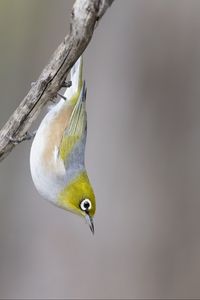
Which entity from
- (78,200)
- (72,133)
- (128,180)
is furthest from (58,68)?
(128,180)

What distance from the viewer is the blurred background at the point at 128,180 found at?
466 cm

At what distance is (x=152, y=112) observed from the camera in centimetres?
470

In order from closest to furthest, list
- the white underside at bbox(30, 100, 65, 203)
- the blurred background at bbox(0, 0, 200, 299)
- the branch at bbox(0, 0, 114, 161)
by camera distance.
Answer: the branch at bbox(0, 0, 114, 161) → the white underside at bbox(30, 100, 65, 203) → the blurred background at bbox(0, 0, 200, 299)

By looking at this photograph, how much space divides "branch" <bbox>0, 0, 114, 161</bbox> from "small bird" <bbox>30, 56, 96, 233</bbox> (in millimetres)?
447

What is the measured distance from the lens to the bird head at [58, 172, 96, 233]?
366 cm

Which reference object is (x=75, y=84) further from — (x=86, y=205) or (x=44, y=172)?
(x=86, y=205)

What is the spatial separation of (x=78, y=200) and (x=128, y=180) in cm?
113

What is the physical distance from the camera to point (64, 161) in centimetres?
371

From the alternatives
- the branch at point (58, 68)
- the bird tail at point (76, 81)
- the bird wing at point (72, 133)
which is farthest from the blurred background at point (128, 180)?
the branch at point (58, 68)

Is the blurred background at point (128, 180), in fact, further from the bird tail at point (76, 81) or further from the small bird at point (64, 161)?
the small bird at point (64, 161)

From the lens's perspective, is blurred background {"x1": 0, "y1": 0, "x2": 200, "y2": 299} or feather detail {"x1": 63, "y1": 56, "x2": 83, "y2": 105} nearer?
feather detail {"x1": 63, "y1": 56, "x2": 83, "y2": 105}

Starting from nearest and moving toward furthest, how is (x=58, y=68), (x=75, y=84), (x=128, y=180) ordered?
1. (x=58, y=68)
2. (x=75, y=84)
3. (x=128, y=180)

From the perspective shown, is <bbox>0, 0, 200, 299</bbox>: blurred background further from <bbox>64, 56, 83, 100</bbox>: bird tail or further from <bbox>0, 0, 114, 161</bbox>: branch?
<bbox>0, 0, 114, 161</bbox>: branch

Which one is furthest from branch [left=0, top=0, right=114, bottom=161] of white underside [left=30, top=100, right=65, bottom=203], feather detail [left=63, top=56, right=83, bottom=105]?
feather detail [left=63, top=56, right=83, bottom=105]
